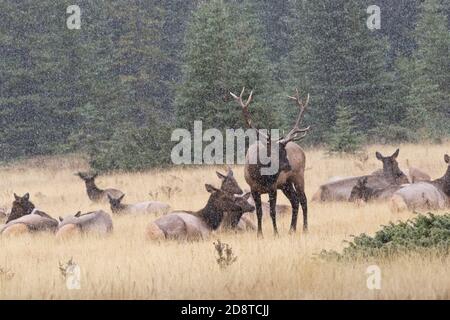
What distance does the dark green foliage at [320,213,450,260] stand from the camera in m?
8.81

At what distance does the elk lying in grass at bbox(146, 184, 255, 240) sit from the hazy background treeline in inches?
471

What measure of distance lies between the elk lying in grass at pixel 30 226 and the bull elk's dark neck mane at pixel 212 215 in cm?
257

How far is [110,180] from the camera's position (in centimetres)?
2466

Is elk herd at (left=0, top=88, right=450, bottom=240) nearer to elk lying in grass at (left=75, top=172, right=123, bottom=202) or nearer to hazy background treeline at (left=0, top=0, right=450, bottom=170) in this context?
elk lying in grass at (left=75, top=172, right=123, bottom=202)

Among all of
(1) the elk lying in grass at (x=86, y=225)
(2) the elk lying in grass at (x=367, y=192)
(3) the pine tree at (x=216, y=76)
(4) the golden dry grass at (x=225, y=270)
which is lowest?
(4) the golden dry grass at (x=225, y=270)

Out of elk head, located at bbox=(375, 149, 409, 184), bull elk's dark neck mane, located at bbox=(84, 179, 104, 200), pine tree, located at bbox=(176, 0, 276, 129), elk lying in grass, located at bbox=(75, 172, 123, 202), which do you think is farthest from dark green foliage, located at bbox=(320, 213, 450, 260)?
pine tree, located at bbox=(176, 0, 276, 129)

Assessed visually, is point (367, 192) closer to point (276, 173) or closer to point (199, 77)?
point (276, 173)

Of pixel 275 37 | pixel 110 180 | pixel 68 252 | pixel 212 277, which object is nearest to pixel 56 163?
pixel 110 180

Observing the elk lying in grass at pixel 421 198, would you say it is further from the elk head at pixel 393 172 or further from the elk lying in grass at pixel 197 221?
the elk head at pixel 393 172

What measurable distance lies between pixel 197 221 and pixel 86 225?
1.86 meters

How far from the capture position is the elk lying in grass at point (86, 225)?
1257 centimetres

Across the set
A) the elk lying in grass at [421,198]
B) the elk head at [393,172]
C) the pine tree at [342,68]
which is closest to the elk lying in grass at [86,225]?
the elk lying in grass at [421,198]

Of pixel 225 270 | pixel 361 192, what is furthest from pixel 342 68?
pixel 225 270
